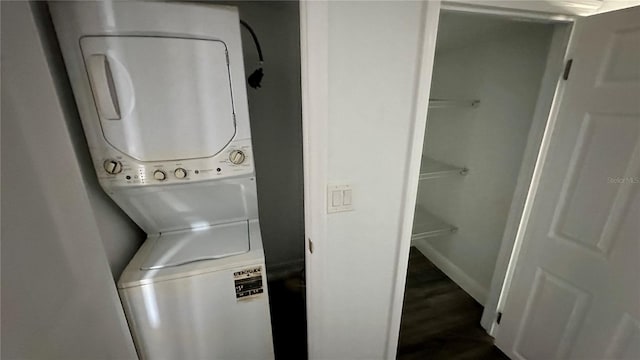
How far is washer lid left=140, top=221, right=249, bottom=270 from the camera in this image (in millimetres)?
1085

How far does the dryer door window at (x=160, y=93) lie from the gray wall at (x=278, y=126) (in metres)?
0.75

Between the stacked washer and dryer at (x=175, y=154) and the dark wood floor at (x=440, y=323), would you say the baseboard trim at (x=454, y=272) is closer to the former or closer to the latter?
the dark wood floor at (x=440, y=323)

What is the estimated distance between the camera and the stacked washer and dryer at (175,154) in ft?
2.73

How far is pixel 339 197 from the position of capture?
0.90m

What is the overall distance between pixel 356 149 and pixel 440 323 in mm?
1658

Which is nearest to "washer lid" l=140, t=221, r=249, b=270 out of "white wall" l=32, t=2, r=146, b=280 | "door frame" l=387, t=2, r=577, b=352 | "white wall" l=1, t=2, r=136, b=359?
"white wall" l=32, t=2, r=146, b=280

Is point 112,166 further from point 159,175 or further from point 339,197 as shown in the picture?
point 339,197

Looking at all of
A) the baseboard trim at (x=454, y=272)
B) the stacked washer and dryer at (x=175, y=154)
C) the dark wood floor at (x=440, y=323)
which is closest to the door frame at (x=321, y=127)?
the stacked washer and dryer at (x=175, y=154)

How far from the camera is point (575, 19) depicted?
3.52 ft

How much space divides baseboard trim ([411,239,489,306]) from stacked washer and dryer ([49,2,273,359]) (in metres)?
1.66

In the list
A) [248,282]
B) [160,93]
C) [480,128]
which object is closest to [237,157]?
[160,93]

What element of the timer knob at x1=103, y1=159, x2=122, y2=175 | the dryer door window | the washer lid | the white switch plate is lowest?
the washer lid

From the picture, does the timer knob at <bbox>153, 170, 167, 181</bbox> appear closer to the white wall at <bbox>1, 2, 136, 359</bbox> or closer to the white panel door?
the white wall at <bbox>1, 2, 136, 359</bbox>

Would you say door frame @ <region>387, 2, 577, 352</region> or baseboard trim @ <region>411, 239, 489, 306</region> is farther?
baseboard trim @ <region>411, 239, 489, 306</region>
